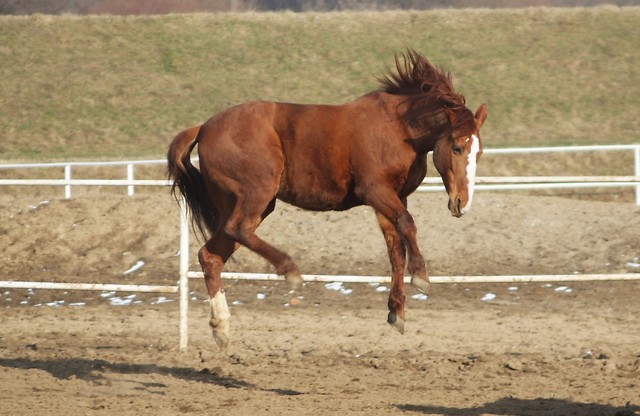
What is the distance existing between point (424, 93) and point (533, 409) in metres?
1.97

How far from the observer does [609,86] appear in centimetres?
2873

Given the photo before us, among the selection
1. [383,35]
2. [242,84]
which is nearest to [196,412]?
[242,84]

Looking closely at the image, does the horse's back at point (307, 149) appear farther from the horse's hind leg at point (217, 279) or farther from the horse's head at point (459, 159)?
the horse's hind leg at point (217, 279)

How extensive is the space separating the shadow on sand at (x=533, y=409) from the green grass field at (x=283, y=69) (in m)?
17.9

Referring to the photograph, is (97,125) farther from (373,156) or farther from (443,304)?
(373,156)

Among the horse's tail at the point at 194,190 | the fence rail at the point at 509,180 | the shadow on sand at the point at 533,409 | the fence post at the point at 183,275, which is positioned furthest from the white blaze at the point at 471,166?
→ the fence post at the point at 183,275

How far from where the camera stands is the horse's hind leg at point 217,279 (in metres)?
5.93

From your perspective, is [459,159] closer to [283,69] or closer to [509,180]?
[509,180]

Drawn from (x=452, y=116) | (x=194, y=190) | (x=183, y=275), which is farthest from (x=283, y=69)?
(x=452, y=116)

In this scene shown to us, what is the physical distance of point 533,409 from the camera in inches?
212

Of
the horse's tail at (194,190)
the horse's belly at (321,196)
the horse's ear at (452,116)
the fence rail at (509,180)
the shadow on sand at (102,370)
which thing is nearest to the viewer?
the horse's ear at (452,116)

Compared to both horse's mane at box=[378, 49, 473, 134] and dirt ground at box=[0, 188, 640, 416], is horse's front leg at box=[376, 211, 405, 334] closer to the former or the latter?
dirt ground at box=[0, 188, 640, 416]

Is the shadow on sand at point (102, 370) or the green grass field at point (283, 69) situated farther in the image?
the green grass field at point (283, 69)

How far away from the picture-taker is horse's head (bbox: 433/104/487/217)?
5.50 metres
